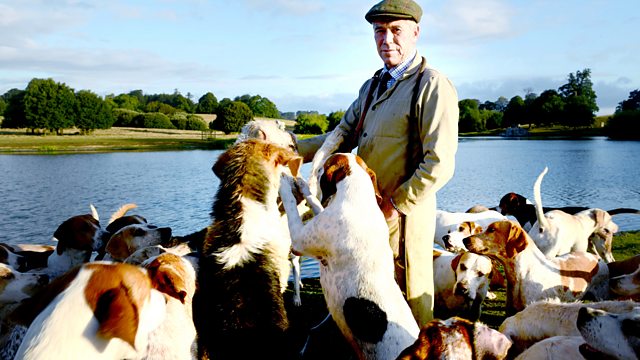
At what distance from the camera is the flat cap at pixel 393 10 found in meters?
4.61

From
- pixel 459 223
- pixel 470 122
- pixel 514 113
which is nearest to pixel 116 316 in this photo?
pixel 459 223

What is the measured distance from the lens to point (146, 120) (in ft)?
315

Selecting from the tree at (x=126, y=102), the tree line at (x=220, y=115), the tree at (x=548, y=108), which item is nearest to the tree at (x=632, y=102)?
the tree line at (x=220, y=115)

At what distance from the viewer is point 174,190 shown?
80.1 ft

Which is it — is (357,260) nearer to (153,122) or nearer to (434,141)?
(434,141)

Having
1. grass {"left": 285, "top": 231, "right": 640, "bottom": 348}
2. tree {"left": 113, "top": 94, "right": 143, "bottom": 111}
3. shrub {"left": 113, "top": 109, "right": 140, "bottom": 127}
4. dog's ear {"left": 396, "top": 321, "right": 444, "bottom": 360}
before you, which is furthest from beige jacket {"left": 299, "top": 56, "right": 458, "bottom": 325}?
tree {"left": 113, "top": 94, "right": 143, "bottom": 111}

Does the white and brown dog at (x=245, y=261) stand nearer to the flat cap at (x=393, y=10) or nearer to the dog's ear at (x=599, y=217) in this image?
the flat cap at (x=393, y=10)

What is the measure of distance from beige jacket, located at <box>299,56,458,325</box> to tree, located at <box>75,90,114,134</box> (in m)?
86.4

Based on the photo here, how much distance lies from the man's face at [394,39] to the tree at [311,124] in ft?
241

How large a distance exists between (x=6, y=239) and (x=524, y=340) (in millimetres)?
13781

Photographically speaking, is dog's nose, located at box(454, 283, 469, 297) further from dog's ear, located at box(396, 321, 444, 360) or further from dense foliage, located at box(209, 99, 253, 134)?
dense foliage, located at box(209, 99, 253, 134)

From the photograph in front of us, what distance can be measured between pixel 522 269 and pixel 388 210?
2.74 meters

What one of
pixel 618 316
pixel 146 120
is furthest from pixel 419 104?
pixel 146 120

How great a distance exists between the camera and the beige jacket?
4430 millimetres
